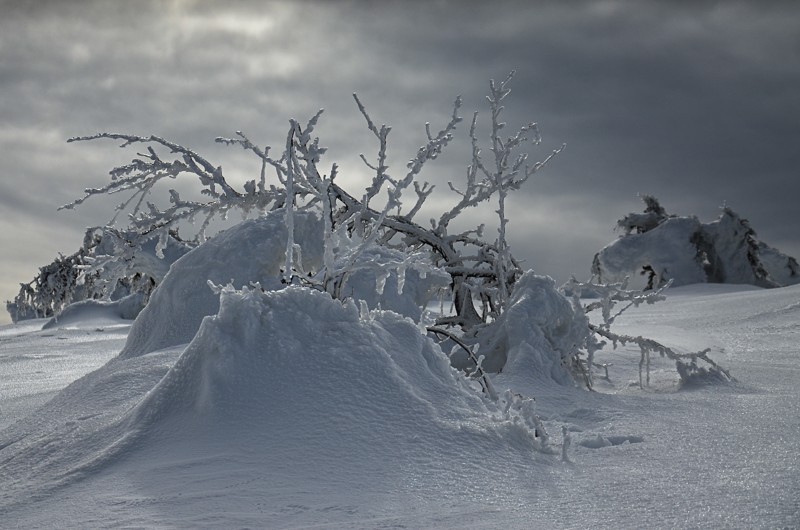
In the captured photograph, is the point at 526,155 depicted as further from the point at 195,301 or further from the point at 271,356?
the point at 271,356

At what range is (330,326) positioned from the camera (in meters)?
2.42

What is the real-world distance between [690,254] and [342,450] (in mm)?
14961

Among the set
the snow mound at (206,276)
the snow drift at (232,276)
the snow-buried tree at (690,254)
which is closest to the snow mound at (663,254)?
the snow-buried tree at (690,254)

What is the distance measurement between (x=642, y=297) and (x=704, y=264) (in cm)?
1216

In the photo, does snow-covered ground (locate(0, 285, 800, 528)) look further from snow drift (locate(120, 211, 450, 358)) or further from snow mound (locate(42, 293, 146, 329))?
snow mound (locate(42, 293, 146, 329))

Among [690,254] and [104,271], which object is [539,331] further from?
[690,254]

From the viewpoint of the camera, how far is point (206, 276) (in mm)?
3885

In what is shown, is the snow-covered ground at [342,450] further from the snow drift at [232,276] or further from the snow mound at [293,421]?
the snow drift at [232,276]

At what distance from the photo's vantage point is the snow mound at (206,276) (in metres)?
3.78

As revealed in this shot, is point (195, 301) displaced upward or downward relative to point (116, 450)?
upward

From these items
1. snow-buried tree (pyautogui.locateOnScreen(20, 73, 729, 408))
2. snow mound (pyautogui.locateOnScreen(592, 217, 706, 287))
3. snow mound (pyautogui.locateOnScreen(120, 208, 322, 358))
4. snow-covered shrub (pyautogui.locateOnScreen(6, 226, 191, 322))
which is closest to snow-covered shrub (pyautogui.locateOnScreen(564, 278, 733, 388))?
snow-buried tree (pyautogui.locateOnScreen(20, 73, 729, 408))

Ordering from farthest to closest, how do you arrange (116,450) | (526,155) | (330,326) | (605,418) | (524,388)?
(526,155) → (524,388) → (605,418) → (330,326) → (116,450)

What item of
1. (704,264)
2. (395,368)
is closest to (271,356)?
(395,368)

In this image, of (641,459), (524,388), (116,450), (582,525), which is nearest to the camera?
(582,525)
